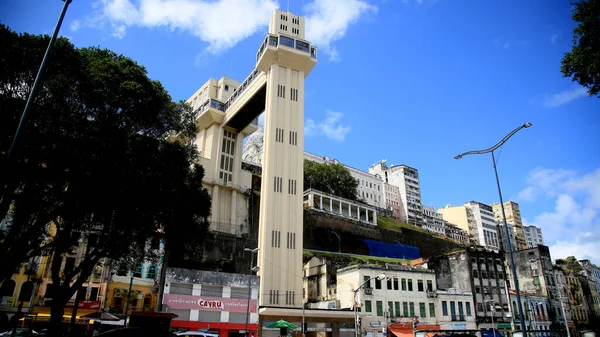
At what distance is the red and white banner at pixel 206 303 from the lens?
34000mm

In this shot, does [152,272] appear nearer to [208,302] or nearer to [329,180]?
[208,302]

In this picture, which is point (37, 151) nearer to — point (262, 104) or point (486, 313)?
point (262, 104)

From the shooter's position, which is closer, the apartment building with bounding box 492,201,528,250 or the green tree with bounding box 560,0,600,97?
the green tree with bounding box 560,0,600,97

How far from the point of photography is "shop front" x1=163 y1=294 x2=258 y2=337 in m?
33.7

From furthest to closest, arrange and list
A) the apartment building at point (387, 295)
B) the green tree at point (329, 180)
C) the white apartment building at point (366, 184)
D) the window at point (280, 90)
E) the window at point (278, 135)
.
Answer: the white apartment building at point (366, 184) < the green tree at point (329, 180) < the window at point (280, 90) < the window at point (278, 135) < the apartment building at point (387, 295)

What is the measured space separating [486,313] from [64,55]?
169ft

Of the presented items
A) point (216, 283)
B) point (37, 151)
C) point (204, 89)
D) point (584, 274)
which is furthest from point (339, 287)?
point (584, 274)

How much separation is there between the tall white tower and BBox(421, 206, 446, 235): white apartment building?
279 ft

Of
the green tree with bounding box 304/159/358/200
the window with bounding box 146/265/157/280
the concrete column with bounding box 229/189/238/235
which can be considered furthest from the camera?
the green tree with bounding box 304/159/358/200

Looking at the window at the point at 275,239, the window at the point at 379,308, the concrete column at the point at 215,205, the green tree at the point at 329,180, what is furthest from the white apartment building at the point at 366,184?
the window at the point at 379,308

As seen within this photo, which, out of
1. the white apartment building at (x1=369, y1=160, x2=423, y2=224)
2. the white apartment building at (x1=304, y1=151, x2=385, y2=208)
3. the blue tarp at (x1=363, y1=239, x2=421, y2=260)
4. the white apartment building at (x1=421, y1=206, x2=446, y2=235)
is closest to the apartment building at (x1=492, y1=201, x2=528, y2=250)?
the white apartment building at (x1=421, y1=206, x2=446, y2=235)

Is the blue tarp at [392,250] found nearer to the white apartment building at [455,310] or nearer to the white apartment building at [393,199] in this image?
the white apartment building at [455,310]

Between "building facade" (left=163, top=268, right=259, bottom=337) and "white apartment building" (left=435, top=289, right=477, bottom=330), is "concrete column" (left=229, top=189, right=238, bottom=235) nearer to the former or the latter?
"building facade" (left=163, top=268, right=259, bottom=337)

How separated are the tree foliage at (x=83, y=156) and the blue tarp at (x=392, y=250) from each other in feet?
183
